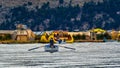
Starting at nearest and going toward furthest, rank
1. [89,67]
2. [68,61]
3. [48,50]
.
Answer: [89,67] → [68,61] → [48,50]

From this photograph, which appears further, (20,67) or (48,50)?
(48,50)

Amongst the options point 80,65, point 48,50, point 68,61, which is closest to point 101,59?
point 68,61

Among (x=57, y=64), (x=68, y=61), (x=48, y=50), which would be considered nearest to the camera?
(x=57, y=64)

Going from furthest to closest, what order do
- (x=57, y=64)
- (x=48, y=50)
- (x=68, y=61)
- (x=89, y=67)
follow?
(x=48, y=50) → (x=68, y=61) → (x=57, y=64) → (x=89, y=67)

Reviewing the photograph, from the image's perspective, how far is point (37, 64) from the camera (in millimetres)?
115125

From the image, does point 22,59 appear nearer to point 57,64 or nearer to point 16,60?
point 16,60

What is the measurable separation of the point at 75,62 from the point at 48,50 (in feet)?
133

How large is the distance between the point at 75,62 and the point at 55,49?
4103cm

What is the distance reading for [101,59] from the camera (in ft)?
417

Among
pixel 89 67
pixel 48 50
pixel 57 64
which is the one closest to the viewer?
pixel 89 67

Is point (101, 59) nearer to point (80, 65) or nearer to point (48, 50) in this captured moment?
point (80, 65)

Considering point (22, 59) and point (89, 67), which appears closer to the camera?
point (89, 67)

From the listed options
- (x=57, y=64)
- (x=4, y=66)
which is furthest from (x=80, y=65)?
(x=4, y=66)

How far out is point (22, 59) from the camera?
5079 inches
